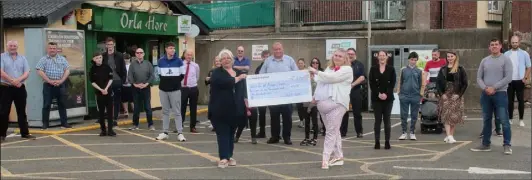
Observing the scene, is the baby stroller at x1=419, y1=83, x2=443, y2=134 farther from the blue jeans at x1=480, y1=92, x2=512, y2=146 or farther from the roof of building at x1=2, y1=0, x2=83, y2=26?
the roof of building at x1=2, y1=0, x2=83, y2=26

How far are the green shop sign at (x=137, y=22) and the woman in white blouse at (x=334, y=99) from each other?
753 cm

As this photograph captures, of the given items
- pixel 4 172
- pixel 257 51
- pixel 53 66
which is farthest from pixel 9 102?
pixel 257 51

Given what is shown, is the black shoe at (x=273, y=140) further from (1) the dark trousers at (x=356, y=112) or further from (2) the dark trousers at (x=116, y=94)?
(2) the dark trousers at (x=116, y=94)

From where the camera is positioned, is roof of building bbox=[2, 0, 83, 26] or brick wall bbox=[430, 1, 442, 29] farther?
brick wall bbox=[430, 1, 442, 29]

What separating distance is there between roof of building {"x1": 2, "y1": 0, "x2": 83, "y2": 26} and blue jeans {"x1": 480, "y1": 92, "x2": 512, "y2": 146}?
28.9 feet

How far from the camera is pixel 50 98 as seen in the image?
1193 centimetres

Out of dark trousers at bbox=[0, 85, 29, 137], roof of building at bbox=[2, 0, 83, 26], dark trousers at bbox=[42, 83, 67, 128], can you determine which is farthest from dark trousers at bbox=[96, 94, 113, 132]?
roof of building at bbox=[2, 0, 83, 26]

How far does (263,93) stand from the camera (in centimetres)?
1019

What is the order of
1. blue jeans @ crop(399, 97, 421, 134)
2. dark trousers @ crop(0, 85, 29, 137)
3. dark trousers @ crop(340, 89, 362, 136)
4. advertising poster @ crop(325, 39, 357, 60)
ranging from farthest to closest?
advertising poster @ crop(325, 39, 357, 60)
dark trousers @ crop(340, 89, 362, 136)
blue jeans @ crop(399, 97, 421, 134)
dark trousers @ crop(0, 85, 29, 137)

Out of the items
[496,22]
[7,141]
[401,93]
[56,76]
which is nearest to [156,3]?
[56,76]

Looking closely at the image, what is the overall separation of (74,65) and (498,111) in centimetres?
887

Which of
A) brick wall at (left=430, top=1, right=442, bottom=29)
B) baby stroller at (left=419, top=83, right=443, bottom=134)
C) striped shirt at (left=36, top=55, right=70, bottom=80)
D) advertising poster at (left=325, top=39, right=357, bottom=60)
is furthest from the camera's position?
brick wall at (left=430, top=1, right=442, bottom=29)

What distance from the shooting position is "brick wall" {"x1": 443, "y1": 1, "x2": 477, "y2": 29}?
20438mm

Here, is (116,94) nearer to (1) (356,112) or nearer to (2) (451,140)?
(1) (356,112)
